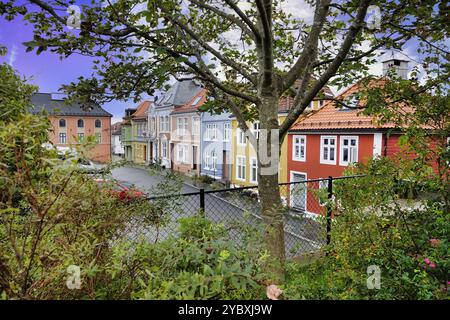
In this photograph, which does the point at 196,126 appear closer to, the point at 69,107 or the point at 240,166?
the point at 240,166

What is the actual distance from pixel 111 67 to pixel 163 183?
1356 millimetres

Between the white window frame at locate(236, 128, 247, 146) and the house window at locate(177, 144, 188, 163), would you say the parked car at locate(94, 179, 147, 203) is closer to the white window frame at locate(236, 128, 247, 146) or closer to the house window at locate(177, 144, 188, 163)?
the white window frame at locate(236, 128, 247, 146)

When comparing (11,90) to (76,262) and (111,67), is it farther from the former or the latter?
(76,262)

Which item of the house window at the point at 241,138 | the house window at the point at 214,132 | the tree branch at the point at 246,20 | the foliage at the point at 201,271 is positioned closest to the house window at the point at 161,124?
the house window at the point at 214,132

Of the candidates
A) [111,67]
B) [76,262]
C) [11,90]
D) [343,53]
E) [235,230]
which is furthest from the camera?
[111,67]

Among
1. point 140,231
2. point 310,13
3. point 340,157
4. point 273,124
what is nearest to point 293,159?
point 340,157

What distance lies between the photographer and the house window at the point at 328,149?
41.9 ft

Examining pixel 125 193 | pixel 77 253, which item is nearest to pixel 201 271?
pixel 77 253

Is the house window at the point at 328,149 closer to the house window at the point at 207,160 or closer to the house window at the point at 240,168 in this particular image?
the house window at the point at 240,168

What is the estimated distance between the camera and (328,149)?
13.0 meters

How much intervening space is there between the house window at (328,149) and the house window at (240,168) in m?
5.66

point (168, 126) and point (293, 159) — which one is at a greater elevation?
point (168, 126)

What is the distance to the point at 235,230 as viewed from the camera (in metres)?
1.67

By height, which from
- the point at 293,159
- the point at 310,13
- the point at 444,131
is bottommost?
the point at 293,159
